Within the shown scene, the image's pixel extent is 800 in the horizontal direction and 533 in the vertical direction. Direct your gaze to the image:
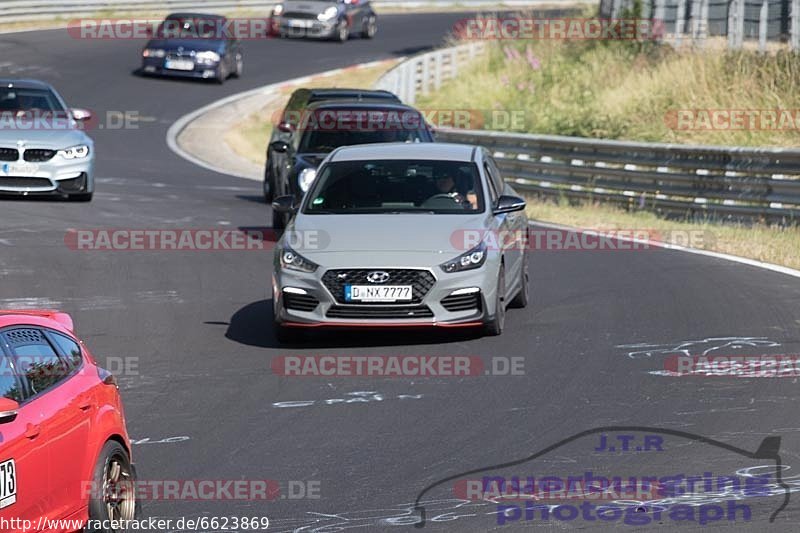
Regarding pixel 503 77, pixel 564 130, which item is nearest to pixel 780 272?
pixel 564 130

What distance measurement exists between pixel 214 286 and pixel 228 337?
2.78m

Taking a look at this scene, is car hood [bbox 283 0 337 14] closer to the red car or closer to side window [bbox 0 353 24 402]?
the red car

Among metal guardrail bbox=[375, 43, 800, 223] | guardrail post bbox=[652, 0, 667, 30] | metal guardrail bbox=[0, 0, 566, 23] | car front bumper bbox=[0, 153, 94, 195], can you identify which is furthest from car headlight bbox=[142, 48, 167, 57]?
car front bumper bbox=[0, 153, 94, 195]

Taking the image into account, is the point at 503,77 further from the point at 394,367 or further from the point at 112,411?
the point at 112,411

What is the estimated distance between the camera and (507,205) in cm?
1336

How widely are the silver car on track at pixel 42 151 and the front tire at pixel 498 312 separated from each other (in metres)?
10.2

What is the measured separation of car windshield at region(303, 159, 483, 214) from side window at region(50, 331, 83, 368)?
613cm

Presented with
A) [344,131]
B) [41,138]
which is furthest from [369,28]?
[344,131]

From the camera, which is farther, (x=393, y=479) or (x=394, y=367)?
(x=394, y=367)

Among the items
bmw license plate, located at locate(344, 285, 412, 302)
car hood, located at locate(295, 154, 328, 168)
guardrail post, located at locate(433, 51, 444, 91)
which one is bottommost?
guardrail post, located at locate(433, 51, 444, 91)

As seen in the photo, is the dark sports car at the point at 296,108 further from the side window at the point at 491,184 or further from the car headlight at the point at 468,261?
the car headlight at the point at 468,261

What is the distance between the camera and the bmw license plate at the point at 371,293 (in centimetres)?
1221

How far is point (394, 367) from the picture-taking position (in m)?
11.6

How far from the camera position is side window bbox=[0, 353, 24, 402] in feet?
21.1
